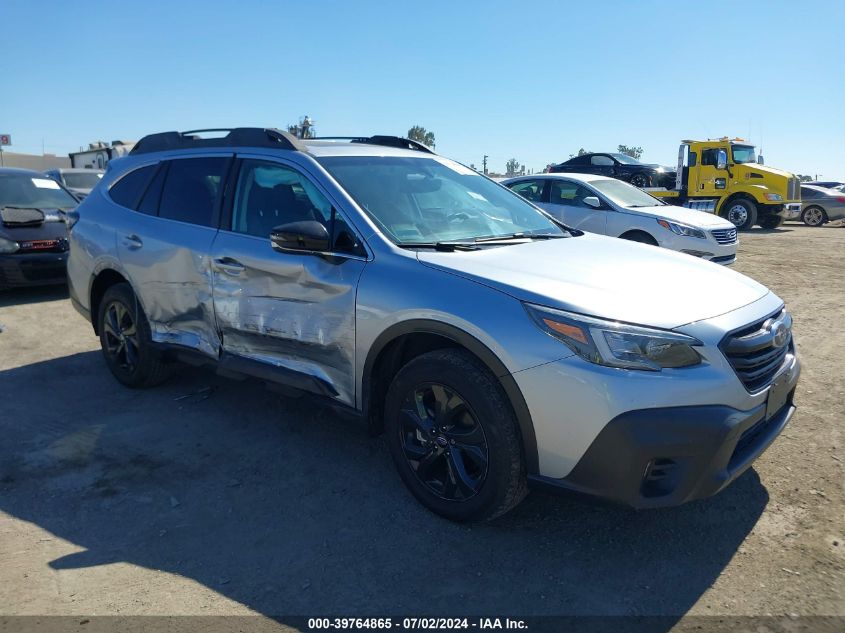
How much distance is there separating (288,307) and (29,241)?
6204mm

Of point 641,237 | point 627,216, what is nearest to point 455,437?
point 641,237

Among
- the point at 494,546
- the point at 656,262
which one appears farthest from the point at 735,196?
the point at 494,546

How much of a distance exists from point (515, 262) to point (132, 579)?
2227 mm

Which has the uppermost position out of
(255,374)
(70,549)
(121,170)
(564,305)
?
(121,170)

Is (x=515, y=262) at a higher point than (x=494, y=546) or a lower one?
higher

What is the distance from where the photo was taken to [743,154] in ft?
59.4

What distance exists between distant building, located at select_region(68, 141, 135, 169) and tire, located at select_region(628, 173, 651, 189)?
17378 millimetres

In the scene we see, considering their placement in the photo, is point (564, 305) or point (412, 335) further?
point (412, 335)

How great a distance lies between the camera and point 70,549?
3045 millimetres

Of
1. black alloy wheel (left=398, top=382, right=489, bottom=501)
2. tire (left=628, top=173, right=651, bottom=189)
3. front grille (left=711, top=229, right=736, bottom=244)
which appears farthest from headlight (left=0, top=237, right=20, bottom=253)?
tire (left=628, top=173, right=651, bottom=189)

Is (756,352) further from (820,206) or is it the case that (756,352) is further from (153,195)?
(820,206)

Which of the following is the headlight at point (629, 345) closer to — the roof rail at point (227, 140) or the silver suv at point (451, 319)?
the silver suv at point (451, 319)

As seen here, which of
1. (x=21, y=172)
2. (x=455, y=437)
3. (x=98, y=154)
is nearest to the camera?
(x=455, y=437)

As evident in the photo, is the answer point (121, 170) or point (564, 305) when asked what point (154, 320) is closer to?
point (121, 170)
